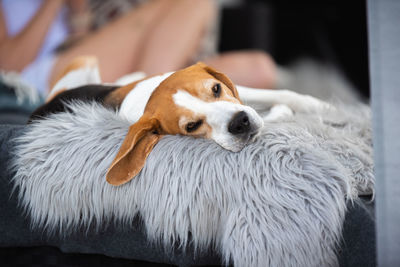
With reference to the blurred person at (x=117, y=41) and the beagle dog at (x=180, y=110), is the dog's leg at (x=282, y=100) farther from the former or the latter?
the blurred person at (x=117, y=41)

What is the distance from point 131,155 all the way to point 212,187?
8.0 inches

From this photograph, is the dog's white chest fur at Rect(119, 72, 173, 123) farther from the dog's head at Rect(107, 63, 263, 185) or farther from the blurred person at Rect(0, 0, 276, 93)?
the blurred person at Rect(0, 0, 276, 93)

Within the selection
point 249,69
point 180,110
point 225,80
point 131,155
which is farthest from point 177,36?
point 131,155

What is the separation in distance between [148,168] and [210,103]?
23 centimetres

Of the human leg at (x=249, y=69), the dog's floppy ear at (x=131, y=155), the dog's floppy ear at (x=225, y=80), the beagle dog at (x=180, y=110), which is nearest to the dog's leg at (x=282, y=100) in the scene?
the beagle dog at (x=180, y=110)

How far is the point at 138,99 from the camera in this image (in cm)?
112

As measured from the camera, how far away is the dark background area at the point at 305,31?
281cm

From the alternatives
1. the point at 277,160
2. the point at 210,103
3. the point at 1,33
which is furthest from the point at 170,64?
Answer: the point at 277,160

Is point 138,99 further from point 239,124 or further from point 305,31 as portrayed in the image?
point 305,31

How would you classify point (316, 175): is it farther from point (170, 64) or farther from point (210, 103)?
point (170, 64)

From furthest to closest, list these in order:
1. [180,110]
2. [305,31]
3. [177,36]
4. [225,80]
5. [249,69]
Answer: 1. [305,31]
2. [177,36]
3. [249,69]
4. [225,80]
5. [180,110]

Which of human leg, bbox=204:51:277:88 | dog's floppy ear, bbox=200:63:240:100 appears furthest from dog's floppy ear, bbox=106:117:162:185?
human leg, bbox=204:51:277:88

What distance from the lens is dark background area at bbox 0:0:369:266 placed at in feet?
9.23

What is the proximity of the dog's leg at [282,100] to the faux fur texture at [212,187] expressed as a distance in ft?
0.79
